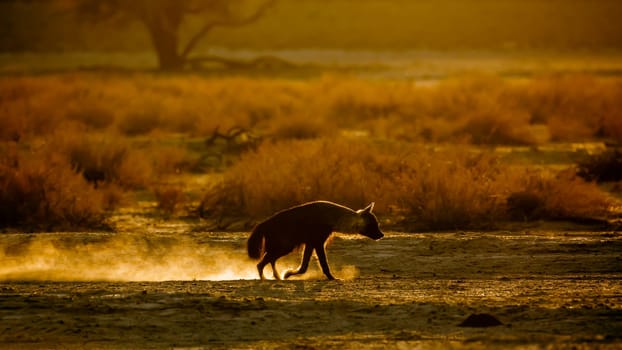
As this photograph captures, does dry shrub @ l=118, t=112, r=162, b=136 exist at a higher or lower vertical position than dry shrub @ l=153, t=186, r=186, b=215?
higher

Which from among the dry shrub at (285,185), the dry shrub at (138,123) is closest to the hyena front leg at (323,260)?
the dry shrub at (285,185)

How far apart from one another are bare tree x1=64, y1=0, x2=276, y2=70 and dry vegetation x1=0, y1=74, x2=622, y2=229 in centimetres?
730

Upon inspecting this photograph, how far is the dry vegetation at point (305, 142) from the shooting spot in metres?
15.2

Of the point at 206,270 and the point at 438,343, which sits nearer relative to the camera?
the point at 438,343

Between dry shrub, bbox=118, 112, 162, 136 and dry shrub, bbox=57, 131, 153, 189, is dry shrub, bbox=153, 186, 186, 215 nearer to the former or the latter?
dry shrub, bbox=57, 131, 153, 189

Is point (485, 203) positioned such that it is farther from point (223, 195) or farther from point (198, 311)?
point (198, 311)

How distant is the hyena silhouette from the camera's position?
403 inches

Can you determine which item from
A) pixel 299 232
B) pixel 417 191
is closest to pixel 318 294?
pixel 299 232

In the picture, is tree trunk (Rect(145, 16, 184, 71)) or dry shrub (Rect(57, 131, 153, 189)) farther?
tree trunk (Rect(145, 16, 184, 71))

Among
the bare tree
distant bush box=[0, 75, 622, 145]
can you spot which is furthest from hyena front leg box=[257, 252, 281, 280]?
the bare tree

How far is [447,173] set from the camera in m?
15.2

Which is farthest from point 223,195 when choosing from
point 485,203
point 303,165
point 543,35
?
point 543,35

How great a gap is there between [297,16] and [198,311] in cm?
7255

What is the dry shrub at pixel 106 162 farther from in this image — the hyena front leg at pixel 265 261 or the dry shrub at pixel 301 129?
the hyena front leg at pixel 265 261
